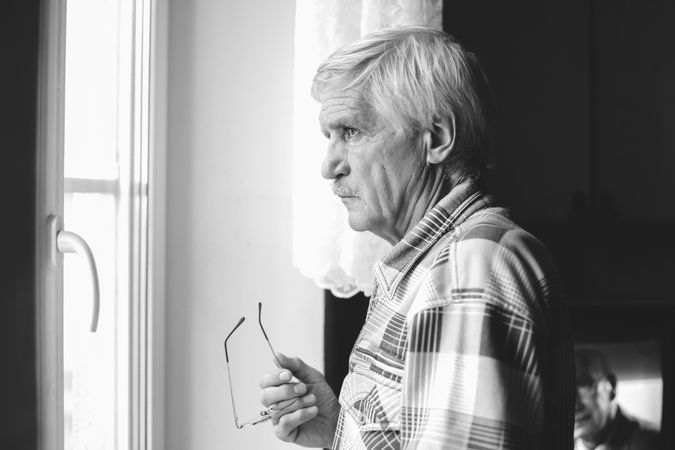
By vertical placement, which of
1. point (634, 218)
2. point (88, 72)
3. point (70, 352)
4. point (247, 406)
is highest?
point (88, 72)

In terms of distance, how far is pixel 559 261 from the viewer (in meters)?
→ 2.01

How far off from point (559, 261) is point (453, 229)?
1.26 metres

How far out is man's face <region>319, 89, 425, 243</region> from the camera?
0.90 metres

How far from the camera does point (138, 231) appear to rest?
132 centimetres

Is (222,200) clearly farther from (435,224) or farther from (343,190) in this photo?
(435,224)

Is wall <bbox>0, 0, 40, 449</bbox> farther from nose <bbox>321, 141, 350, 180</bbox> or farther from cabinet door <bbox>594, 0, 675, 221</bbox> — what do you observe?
cabinet door <bbox>594, 0, 675, 221</bbox>

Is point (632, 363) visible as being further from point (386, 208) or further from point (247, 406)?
point (386, 208)

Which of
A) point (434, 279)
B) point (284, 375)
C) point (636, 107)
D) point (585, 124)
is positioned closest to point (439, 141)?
point (434, 279)

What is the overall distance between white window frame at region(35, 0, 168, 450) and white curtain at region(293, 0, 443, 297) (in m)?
0.29

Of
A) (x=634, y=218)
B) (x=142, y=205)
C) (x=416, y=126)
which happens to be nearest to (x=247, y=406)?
(x=142, y=205)

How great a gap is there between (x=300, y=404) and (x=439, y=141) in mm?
470

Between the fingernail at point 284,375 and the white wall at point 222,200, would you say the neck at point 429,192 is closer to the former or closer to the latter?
the fingernail at point 284,375

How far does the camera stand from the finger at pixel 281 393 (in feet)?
3.40

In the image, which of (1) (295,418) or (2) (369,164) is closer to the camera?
(2) (369,164)
